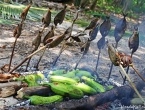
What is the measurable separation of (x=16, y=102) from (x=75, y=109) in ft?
2.20

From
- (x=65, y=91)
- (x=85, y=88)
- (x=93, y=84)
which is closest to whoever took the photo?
(x=65, y=91)

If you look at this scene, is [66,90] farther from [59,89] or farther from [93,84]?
[93,84]

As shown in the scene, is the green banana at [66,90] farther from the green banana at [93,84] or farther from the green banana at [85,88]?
the green banana at [93,84]

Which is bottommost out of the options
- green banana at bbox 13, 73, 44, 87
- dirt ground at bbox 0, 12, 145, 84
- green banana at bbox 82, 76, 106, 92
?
dirt ground at bbox 0, 12, 145, 84

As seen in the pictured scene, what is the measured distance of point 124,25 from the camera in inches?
154

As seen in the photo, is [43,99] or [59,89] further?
[59,89]

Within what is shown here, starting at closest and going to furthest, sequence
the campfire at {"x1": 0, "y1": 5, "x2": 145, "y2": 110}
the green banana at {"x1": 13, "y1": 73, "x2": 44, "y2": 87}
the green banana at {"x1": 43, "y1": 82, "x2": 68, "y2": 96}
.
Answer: the campfire at {"x1": 0, "y1": 5, "x2": 145, "y2": 110}, the green banana at {"x1": 43, "y1": 82, "x2": 68, "y2": 96}, the green banana at {"x1": 13, "y1": 73, "x2": 44, "y2": 87}

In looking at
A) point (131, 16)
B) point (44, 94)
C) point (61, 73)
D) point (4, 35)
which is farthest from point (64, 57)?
point (131, 16)

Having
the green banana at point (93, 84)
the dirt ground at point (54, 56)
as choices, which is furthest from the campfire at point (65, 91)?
the dirt ground at point (54, 56)

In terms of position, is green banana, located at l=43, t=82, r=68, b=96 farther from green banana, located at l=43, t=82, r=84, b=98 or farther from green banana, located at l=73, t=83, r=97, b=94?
green banana, located at l=73, t=83, r=97, b=94

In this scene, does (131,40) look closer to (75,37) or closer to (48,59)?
(75,37)

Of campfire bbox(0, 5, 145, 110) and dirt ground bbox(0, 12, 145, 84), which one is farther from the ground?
campfire bbox(0, 5, 145, 110)

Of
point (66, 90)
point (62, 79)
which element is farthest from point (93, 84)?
point (66, 90)

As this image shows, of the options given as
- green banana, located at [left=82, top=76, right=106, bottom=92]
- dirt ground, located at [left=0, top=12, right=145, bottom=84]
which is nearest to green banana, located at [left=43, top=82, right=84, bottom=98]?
green banana, located at [left=82, top=76, right=106, bottom=92]
